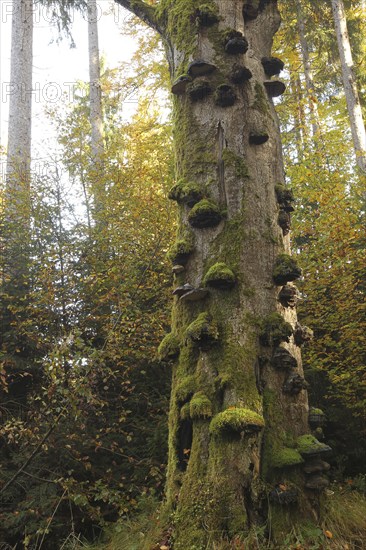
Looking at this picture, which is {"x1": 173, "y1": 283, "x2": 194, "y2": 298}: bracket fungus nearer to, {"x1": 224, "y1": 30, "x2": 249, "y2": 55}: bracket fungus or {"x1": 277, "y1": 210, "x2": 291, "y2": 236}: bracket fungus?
{"x1": 277, "y1": 210, "x2": 291, "y2": 236}: bracket fungus

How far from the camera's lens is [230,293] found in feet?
10.6

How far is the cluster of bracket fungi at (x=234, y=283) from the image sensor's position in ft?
9.36

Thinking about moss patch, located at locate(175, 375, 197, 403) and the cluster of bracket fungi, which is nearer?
the cluster of bracket fungi

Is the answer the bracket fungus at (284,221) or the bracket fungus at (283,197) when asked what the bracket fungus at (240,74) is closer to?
the bracket fungus at (283,197)

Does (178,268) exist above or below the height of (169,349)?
above

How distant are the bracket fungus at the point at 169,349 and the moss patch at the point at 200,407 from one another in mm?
474

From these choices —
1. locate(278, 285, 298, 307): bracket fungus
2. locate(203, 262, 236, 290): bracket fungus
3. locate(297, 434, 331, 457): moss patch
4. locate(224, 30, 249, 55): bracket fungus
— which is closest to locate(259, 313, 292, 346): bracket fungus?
locate(278, 285, 298, 307): bracket fungus

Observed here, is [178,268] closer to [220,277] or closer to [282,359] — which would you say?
[220,277]

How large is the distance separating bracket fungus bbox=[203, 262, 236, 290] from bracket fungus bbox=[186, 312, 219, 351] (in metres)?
0.26

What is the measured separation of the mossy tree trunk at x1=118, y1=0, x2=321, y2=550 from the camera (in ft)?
8.91

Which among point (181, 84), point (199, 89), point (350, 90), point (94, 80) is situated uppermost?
point (94, 80)

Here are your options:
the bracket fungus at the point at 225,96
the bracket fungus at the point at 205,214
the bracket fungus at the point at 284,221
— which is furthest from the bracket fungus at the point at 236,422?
the bracket fungus at the point at 225,96

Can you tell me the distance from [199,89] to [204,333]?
80.6 inches

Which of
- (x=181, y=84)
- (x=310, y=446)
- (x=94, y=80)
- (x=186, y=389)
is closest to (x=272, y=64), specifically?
(x=181, y=84)
